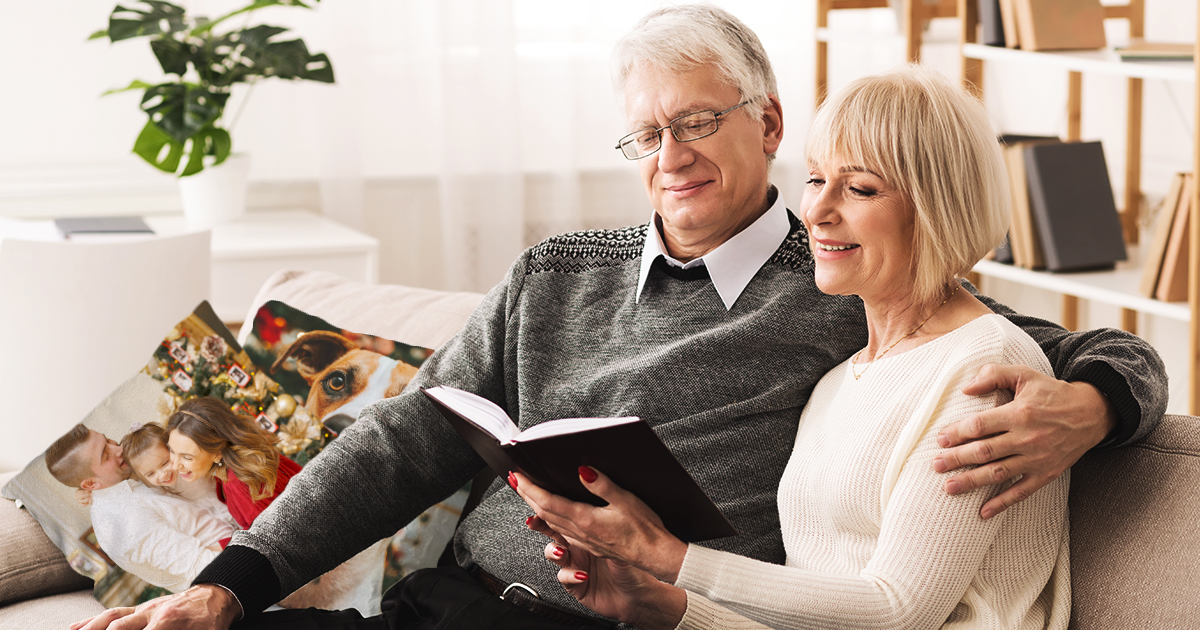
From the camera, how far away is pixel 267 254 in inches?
102

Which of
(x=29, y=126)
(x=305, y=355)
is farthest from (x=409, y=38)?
(x=305, y=355)

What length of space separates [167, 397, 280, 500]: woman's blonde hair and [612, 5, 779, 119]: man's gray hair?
761 mm

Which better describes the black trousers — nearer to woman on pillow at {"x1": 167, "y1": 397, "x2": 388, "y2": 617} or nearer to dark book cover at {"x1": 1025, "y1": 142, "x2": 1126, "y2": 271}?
woman on pillow at {"x1": 167, "y1": 397, "x2": 388, "y2": 617}

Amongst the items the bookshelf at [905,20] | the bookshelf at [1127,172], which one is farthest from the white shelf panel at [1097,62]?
the bookshelf at [905,20]

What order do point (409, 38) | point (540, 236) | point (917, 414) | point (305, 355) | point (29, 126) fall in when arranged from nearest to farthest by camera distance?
point (917, 414), point (305, 355), point (29, 126), point (409, 38), point (540, 236)

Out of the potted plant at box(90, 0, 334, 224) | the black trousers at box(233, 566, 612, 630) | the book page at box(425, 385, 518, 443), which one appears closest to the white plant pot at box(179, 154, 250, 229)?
the potted plant at box(90, 0, 334, 224)

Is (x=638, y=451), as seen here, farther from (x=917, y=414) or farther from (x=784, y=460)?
(x=784, y=460)

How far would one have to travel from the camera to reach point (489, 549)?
1.44m

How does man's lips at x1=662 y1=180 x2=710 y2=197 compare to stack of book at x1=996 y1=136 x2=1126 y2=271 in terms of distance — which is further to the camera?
stack of book at x1=996 y1=136 x2=1126 y2=271

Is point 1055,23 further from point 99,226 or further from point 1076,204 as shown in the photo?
point 99,226

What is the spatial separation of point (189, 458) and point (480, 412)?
2.31 feet

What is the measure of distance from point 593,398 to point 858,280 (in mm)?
406

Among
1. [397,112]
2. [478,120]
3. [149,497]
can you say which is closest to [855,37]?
[478,120]

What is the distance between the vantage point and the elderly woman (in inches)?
40.9
